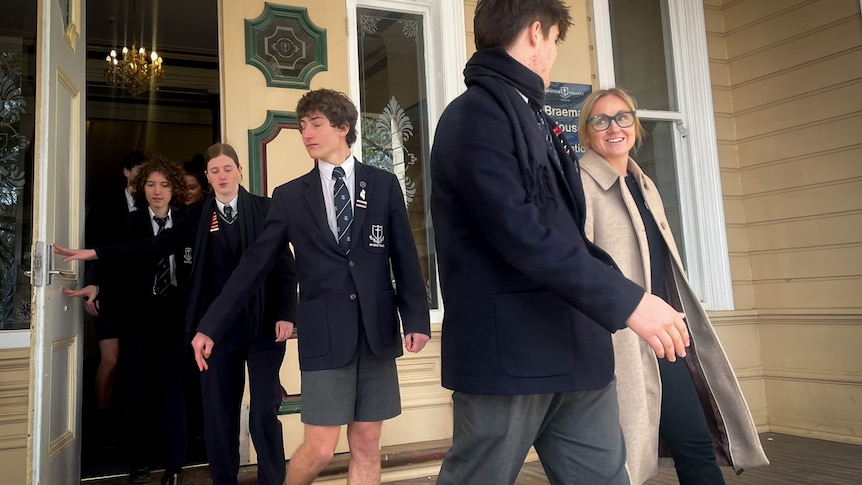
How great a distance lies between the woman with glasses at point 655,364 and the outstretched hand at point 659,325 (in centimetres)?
89

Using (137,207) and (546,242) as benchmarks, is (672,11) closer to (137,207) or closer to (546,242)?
(137,207)

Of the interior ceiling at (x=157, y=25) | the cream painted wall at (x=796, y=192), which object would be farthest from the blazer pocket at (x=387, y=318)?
the interior ceiling at (x=157, y=25)

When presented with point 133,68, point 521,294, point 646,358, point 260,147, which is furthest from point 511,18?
point 133,68

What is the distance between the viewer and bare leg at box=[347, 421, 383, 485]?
2471mm

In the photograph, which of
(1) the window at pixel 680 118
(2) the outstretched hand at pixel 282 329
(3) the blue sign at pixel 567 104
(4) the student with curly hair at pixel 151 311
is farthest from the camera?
(1) the window at pixel 680 118

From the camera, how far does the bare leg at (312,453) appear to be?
7.82ft

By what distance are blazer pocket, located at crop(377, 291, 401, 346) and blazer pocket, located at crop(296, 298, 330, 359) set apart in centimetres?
20

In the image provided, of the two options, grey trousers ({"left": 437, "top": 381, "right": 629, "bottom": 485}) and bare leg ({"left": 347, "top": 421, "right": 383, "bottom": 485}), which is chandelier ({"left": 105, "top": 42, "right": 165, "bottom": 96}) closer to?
bare leg ({"left": 347, "top": 421, "right": 383, "bottom": 485})

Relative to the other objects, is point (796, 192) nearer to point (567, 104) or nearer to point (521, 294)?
point (567, 104)

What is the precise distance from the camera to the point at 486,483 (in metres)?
1.45

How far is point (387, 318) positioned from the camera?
246 centimetres

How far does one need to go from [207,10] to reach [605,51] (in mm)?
3977

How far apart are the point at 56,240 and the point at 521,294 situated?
2390 millimetres

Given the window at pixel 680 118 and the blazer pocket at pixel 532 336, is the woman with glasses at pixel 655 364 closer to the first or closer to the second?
the blazer pocket at pixel 532 336
